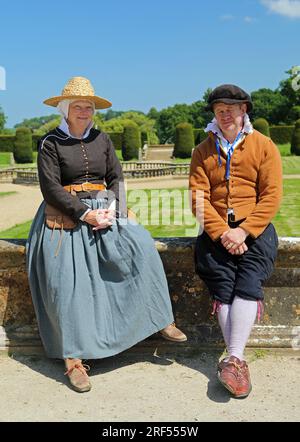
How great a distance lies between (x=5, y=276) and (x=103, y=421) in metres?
1.29

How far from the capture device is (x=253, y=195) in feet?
10.3

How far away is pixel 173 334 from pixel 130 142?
29.7 m

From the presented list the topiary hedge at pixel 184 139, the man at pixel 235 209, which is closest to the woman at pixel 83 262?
the man at pixel 235 209

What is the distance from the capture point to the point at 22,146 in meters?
32.0

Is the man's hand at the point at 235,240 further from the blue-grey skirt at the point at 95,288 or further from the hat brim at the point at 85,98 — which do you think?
the hat brim at the point at 85,98

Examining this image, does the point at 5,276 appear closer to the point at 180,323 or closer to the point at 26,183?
the point at 180,323

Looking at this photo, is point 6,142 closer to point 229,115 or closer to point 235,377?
point 229,115

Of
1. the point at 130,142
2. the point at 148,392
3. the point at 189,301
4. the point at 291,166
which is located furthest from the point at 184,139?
the point at 148,392

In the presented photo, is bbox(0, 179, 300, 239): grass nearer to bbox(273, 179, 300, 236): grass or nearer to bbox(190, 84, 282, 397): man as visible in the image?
bbox(273, 179, 300, 236): grass

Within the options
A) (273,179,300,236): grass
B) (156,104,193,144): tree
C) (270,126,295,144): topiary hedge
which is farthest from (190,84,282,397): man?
(156,104,193,144): tree

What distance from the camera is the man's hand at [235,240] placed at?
2.98 m

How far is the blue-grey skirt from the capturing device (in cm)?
304

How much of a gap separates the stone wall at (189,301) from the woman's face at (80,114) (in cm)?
84
